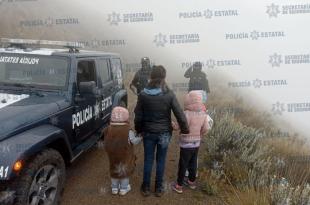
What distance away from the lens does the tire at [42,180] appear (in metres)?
3.29

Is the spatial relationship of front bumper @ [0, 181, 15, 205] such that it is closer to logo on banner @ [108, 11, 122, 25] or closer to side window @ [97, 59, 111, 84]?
side window @ [97, 59, 111, 84]

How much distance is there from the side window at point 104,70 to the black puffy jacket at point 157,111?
6.11ft

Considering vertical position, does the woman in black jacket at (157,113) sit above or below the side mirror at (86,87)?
below

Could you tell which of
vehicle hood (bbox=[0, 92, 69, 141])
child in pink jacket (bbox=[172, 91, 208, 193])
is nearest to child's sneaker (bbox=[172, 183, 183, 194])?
child in pink jacket (bbox=[172, 91, 208, 193])

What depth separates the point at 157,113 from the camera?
4148mm

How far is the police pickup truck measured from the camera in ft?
10.8

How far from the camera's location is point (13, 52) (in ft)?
15.8

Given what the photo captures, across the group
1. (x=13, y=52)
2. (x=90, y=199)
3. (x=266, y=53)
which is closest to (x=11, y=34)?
(x=13, y=52)

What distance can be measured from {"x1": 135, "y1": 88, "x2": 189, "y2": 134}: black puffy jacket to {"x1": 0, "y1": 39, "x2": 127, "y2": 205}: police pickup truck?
2.64ft

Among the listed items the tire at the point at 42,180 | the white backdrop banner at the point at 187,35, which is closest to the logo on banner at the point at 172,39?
the white backdrop banner at the point at 187,35

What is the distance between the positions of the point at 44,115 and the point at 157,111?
141 cm

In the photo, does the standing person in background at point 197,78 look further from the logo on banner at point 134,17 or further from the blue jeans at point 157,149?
the logo on banner at point 134,17

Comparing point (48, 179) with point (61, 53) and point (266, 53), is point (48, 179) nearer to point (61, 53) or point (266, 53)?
point (61, 53)

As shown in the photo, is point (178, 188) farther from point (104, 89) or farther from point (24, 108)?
point (24, 108)
